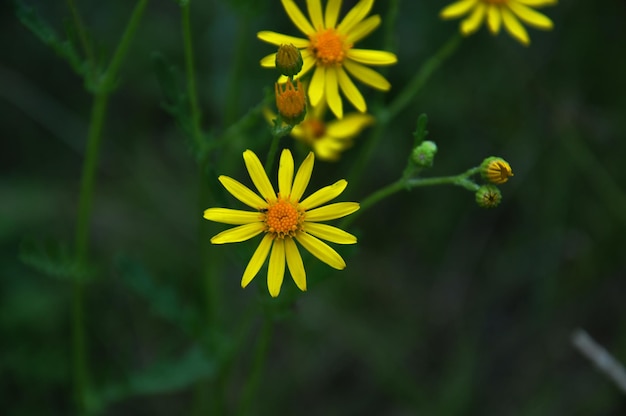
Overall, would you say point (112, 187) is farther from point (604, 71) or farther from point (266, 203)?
point (604, 71)

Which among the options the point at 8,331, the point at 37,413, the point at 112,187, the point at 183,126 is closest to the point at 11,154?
the point at 112,187

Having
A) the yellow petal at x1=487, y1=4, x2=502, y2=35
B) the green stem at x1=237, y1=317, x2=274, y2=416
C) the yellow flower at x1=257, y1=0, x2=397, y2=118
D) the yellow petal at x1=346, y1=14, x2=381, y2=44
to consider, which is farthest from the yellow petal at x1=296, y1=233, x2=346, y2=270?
the yellow petal at x1=487, y1=4, x2=502, y2=35

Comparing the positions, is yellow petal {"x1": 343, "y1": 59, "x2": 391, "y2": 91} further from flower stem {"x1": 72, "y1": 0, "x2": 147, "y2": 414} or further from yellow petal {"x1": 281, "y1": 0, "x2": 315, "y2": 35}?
flower stem {"x1": 72, "y1": 0, "x2": 147, "y2": 414}

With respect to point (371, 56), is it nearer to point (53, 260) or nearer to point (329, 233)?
Result: point (329, 233)

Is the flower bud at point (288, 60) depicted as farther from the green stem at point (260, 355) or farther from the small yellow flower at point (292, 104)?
the green stem at point (260, 355)

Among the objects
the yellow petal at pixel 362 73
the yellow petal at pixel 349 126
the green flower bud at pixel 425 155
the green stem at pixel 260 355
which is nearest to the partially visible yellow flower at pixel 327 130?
the yellow petal at pixel 349 126
